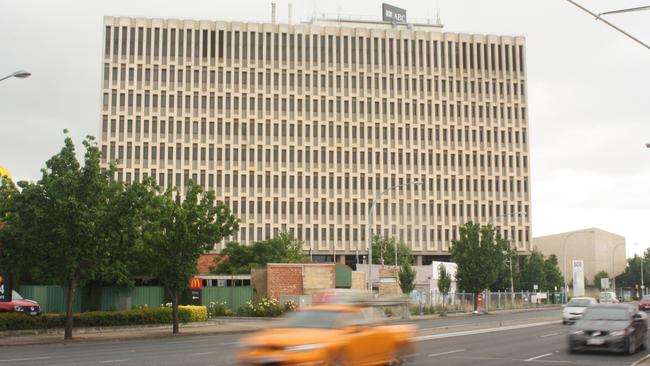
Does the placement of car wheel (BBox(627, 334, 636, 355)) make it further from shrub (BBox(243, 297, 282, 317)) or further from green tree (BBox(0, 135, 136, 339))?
shrub (BBox(243, 297, 282, 317))

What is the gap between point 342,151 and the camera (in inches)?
4284

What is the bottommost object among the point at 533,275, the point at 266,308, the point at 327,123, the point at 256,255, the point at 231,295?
the point at 266,308

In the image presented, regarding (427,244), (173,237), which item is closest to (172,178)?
(427,244)

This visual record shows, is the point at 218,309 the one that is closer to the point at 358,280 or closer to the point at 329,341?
the point at 358,280

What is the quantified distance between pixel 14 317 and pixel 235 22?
8082cm

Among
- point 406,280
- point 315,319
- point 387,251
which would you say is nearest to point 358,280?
point 406,280

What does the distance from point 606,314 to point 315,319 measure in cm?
1142

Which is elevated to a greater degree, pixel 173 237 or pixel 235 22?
pixel 235 22

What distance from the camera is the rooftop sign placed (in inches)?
4557

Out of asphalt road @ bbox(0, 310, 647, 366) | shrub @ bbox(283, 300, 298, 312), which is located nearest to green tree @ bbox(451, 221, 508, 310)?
shrub @ bbox(283, 300, 298, 312)

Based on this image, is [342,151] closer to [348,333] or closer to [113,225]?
[113,225]

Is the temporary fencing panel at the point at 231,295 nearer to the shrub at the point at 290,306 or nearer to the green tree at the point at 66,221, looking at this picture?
the shrub at the point at 290,306

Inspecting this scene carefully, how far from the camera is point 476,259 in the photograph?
6169 cm

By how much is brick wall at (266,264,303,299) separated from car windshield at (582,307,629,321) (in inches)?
1261
